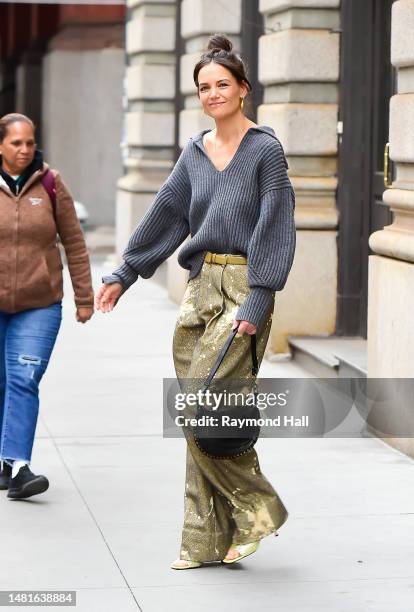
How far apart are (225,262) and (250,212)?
0.21 m

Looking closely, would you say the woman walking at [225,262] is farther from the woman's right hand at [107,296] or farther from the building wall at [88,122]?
the building wall at [88,122]

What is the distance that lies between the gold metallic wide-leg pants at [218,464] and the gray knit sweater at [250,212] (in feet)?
0.31

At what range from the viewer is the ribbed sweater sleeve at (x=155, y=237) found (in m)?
6.04

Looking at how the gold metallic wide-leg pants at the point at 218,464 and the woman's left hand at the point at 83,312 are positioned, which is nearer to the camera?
the gold metallic wide-leg pants at the point at 218,464

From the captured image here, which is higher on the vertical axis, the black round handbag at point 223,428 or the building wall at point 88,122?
the building wall at point 88,122

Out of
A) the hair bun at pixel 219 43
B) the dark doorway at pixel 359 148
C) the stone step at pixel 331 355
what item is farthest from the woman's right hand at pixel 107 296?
the dark doorway at pixel 359 148

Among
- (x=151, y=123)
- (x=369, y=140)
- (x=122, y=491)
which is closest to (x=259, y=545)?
(x=122, y=491)

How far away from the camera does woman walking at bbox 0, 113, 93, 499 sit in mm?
7125

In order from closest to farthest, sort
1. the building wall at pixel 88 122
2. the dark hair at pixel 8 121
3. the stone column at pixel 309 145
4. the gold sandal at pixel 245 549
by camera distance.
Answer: the gold sandal at pixel 245 549
the dark hair at pixel 8 121
the stone column at pixel 309 145
the building wall at pixel 88 122

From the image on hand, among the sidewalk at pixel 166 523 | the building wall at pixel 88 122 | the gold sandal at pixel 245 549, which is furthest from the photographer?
the building wall at pixel 88 122

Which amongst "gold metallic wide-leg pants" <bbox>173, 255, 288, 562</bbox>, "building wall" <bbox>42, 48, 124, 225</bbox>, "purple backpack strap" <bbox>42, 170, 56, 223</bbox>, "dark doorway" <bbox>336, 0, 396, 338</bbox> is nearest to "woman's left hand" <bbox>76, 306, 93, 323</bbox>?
"purple backpack strap" <bbox>42, 170, 56, 223</bbox>

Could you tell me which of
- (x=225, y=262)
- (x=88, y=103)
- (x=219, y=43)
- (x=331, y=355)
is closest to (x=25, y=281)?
(x=225, y=262)

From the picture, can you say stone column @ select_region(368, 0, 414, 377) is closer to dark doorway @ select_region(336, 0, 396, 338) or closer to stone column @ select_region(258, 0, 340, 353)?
dark doorway @ select_region(336, 0, 396, 338)

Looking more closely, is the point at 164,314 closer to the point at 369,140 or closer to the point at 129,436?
the point at 369,140
